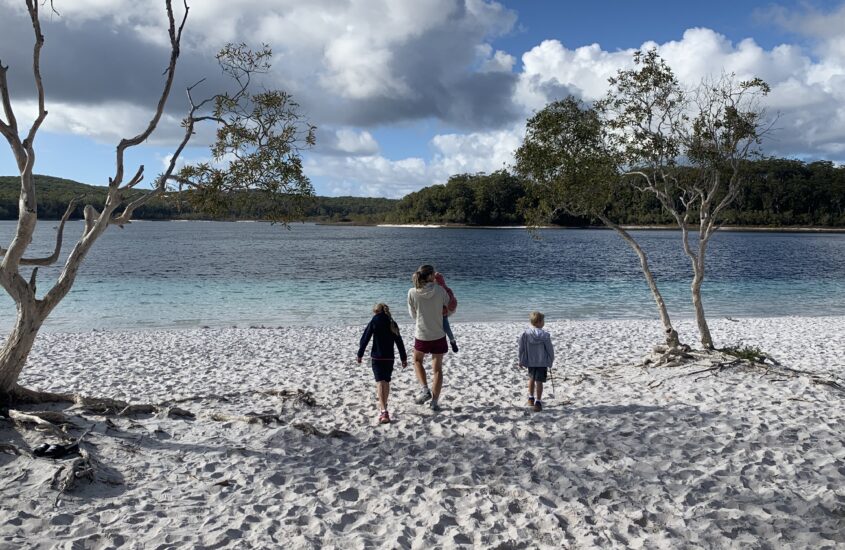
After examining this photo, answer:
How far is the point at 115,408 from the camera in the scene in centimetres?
798

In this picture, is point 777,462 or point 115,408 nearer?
point 777,462

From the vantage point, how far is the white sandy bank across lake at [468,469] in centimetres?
525

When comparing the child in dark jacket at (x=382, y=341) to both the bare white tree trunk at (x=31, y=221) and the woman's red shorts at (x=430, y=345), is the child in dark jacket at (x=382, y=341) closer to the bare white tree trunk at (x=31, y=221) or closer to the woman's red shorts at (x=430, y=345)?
the woman's red shorts at (x=430, y=345)

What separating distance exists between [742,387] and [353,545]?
7.34 m

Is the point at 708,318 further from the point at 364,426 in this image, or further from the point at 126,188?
the point at 126,188

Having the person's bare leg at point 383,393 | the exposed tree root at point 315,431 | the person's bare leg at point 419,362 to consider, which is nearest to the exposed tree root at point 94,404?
the exposed tree root at point 315,431

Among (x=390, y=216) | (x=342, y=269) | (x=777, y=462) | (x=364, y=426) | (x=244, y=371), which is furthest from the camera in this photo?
(x=390, y=216)

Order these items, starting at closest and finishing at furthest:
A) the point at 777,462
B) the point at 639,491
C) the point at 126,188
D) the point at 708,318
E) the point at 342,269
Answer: the point at 639,491, the point at 777,462, the point at 126,188, the point at 708,318, the point at 342,269

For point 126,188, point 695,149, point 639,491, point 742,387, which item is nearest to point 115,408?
point 126,188

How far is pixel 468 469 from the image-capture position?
6.69m

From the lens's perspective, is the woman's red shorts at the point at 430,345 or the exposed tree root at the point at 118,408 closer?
the exposed tree root at the point at 118,408

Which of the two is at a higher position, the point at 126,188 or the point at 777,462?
the point at 126,188

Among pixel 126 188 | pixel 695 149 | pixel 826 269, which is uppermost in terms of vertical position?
pixel 695 149

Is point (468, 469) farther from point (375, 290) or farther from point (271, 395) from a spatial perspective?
point (375, 290)
